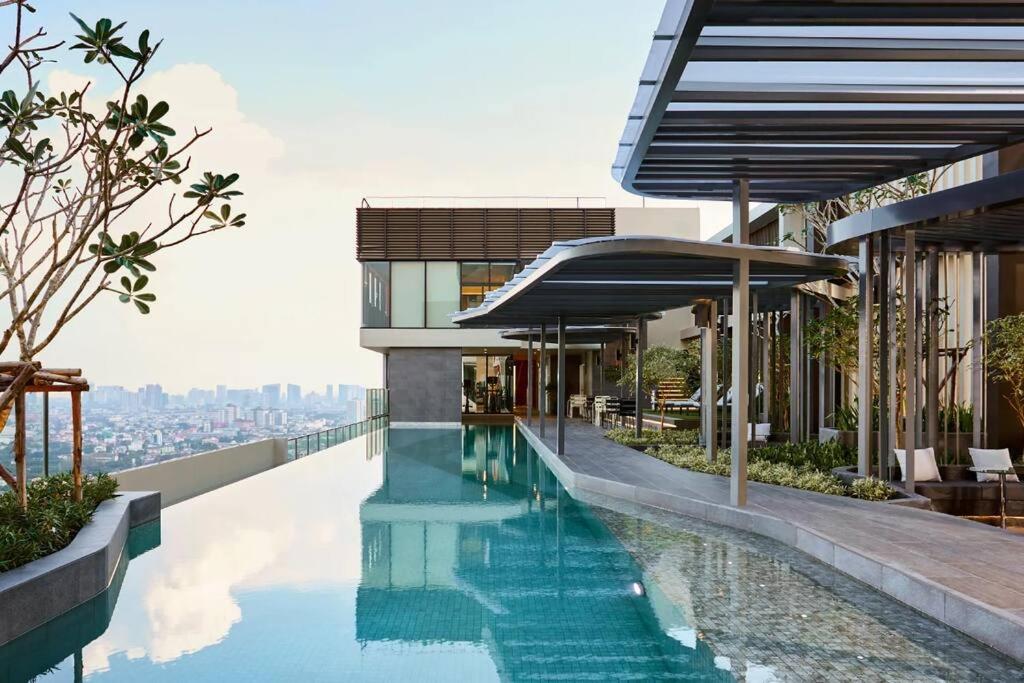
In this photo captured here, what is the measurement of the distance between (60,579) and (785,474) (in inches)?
332

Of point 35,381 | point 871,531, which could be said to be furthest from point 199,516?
point 871,531

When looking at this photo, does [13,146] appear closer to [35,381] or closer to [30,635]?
[30,635]

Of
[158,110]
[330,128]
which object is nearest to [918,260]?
[158,110]

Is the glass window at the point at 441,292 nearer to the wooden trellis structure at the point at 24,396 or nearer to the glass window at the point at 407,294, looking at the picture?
the glass window at the point at 407,294

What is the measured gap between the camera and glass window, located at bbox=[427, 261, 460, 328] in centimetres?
3161

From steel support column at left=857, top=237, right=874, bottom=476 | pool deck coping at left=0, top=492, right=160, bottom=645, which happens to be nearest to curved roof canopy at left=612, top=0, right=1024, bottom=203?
steel support column at left=857, top=237, right=874, bottom=476

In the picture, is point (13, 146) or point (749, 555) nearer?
point (13, 146)

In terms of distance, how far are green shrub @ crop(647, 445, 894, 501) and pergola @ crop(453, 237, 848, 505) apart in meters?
0.59

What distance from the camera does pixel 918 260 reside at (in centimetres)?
1270

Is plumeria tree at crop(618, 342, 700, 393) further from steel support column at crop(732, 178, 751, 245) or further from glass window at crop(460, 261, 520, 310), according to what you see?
steel support column at crop(732, 178, 751, 245)

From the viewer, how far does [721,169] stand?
10.0m

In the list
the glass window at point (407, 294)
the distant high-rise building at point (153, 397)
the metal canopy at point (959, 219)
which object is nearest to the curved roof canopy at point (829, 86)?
the metal canopy at point (959, 219)

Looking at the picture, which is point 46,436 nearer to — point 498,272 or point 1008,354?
point 1008,354

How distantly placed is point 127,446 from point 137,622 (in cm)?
525
